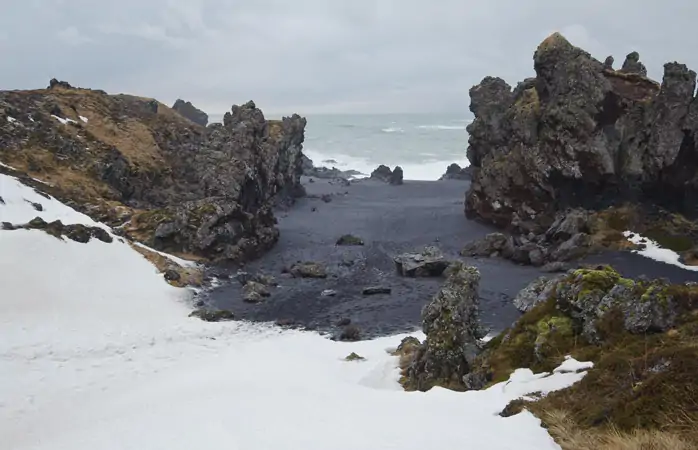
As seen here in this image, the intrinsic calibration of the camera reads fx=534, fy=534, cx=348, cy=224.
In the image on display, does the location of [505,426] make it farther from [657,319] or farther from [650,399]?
[657,319]

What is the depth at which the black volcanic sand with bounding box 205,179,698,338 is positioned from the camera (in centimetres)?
3609

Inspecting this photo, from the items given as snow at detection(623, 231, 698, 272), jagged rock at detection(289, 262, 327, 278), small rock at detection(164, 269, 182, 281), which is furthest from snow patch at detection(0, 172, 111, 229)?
snow at detection(623, 231, 698, 272)

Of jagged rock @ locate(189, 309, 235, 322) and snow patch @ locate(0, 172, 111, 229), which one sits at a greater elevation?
snow patch @ locate(0, 172, 111, 229)

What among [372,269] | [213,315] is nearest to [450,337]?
[213,315]

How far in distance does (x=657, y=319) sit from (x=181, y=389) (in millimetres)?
15947

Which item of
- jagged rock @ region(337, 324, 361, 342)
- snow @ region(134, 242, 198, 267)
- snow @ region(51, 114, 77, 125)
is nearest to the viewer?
jagged rock @ region(337, 324, 361, 342)

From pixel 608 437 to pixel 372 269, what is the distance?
38882 millimetres

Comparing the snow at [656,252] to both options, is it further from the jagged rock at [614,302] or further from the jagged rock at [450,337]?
the jagged rock at [614,302]

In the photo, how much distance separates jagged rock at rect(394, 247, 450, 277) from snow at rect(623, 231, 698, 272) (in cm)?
1667

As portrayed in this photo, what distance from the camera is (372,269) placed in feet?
156

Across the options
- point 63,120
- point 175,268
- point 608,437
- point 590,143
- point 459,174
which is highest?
point 63,120

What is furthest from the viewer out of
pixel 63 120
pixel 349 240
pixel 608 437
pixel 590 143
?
pixel 63 120

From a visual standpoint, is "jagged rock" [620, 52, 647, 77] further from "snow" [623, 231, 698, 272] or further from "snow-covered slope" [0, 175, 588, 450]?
"snow-covered slope" [0, 175, 588, 450]

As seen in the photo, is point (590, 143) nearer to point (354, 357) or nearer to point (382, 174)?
point (354, 357)
